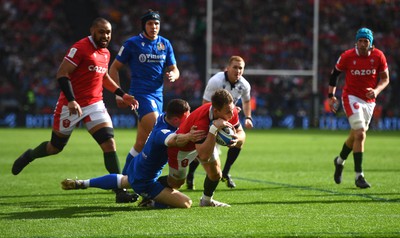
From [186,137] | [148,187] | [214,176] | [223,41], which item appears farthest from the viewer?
[223,41]

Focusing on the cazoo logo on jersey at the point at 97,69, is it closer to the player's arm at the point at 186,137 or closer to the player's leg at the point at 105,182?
the player's leg at the point at 105,182

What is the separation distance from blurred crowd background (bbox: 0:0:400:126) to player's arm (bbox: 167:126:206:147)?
23.9m

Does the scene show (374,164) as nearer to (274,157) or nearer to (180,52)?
(274,157)

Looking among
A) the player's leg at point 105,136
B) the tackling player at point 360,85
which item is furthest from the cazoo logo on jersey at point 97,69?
the tackling player at point 360,85

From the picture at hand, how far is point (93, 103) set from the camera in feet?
33.1

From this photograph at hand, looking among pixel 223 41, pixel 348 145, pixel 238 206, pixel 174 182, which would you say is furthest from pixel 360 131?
pixel 223 41

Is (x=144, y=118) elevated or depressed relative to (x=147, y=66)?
depressed

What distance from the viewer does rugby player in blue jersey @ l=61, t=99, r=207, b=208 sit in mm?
8133

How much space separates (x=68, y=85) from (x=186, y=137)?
2341 mm

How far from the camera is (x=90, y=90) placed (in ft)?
33.1

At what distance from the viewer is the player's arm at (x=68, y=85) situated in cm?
951

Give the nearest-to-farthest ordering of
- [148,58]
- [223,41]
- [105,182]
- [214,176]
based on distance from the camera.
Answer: [214,176]
[105,182]
[148,58]
[223,41]

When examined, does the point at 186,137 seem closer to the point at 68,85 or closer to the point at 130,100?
the point at 130,100

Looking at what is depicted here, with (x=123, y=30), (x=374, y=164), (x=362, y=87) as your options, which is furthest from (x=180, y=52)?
(x=362, y=87)
